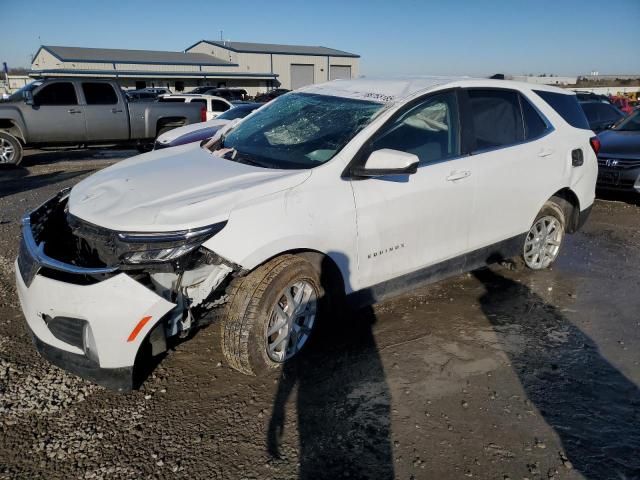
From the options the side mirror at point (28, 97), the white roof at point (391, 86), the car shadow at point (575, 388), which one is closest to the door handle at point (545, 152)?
the white roof at point (391, 86)

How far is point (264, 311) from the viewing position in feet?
9.80

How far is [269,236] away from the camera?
292cm

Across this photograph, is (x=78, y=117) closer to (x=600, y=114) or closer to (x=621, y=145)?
(x=621, y=145)

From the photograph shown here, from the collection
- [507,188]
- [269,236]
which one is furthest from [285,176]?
[507,188]

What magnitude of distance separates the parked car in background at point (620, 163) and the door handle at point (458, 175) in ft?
16.9

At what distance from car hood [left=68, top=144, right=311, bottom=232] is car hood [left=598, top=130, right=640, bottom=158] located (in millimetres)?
6657

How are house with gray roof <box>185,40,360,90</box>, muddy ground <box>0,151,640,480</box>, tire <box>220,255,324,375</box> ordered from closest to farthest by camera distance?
muddy ground <box>0,151,640,480</box>, tire <box>220,255,324,375</box>, house with gray roof <box>185,40,360,90</box>

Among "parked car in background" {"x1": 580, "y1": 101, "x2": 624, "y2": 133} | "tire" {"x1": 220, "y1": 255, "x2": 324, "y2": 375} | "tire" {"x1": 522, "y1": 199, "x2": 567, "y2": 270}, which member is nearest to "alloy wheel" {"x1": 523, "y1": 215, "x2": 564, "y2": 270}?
"tire" {"x1": 522, "y1": 199, "x2": 567, "y2": 270}

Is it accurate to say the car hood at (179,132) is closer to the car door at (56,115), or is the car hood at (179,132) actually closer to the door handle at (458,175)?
the car door at (56,115)

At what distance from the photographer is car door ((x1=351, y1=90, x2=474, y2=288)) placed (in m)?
3.38

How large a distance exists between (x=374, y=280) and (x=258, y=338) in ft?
3.07

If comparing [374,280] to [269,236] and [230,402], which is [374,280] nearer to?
[269,236]

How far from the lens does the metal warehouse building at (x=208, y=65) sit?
154ft

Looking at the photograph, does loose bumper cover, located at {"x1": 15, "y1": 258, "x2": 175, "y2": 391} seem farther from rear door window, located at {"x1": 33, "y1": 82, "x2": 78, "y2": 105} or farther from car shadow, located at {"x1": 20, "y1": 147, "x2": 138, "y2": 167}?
rear door window, located at {"x1": 33, "y1": 82, "x2": 78, "y2": 105}
